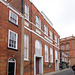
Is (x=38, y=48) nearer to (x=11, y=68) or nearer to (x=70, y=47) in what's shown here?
→ (x=11, y=68)

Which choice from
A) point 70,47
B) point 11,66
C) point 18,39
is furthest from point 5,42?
point 70,47

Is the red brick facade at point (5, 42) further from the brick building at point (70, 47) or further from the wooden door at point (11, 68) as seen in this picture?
the brick building at point (70, 47)

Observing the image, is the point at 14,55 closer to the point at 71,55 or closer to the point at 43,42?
the point at 43,42

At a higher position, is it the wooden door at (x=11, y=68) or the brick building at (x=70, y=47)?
the brick building at (x=70, y=47)

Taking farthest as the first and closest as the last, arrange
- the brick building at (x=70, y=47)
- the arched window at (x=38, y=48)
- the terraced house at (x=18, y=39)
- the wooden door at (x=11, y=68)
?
the brick building at (x=70, y=47)
the arched window at (x=38, y=48)
the wooden door at (x=11, y=68)
the terraced house at (x=18, y=39)

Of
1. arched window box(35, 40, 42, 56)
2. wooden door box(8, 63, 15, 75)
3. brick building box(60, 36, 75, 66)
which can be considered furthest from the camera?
brick building box(60, 36, 75, 66)

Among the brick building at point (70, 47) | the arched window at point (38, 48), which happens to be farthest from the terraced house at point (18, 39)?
the brick building at point (70, 47)

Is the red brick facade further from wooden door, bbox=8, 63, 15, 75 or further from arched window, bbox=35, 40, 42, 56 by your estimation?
arched window, bbox=35, 40, 42, 56

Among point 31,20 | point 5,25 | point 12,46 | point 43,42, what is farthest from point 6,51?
point 43,42

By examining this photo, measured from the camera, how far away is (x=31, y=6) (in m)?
17.4

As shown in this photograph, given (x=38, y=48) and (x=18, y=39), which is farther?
(x=38, y=48)

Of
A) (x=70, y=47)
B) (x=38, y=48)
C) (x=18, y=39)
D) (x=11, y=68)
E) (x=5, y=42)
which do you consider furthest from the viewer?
(x=70, y=47)

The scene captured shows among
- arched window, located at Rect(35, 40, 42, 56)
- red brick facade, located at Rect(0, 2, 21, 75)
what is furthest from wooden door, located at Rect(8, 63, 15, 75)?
arched window, located at Rect(35, 40, 42, 56)

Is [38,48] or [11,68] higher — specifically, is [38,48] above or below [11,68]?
above
